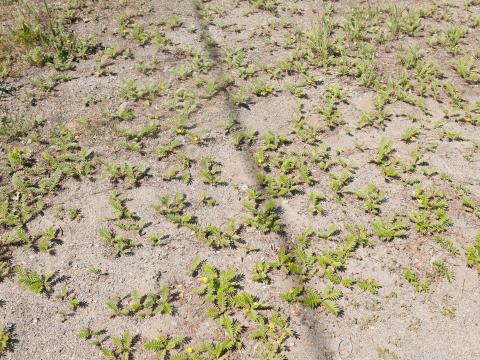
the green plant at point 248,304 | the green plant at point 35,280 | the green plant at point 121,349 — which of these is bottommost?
the green plant at point 248,304

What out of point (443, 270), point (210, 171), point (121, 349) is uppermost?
point (210, 171)

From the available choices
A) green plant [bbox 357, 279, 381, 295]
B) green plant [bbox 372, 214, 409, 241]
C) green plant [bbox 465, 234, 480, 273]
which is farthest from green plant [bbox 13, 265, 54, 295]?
green plant [bbox 465, 234, 480, 273]

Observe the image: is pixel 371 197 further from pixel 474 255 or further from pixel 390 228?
pixel 474 255

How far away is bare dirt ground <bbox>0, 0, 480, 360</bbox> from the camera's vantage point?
11.7 ft

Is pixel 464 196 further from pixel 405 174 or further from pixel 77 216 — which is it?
pixel 77 216

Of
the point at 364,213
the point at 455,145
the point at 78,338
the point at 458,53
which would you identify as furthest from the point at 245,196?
the point at 458,53

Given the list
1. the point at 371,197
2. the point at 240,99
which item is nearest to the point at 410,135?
the point at 371,197

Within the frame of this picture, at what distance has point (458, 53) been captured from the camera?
6480mm

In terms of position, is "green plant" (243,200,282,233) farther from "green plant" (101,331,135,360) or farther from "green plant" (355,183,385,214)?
"green plant" (101,331,135,360)

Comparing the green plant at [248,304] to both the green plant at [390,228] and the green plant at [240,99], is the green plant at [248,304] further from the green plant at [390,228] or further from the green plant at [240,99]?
the green plant at [240,99]

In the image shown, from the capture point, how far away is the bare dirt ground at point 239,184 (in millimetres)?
3553

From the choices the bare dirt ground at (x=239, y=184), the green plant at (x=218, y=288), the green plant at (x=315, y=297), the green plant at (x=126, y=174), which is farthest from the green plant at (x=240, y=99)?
the green plant at (x=315, y=297)

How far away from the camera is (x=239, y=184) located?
4.66 metres

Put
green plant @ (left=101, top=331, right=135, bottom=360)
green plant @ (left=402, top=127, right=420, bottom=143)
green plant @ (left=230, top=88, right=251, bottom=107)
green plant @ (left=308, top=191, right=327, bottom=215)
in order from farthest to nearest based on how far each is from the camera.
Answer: green plant @ (left=230, top=88, right=251, bottom=107)
green plant @ (left=402, top=127, right=420, bottom=143)
green plant @ (left=308, top=191, right=327, bottom=215)
green plant @ (left=101, top=331, right=135, bottom=360)
